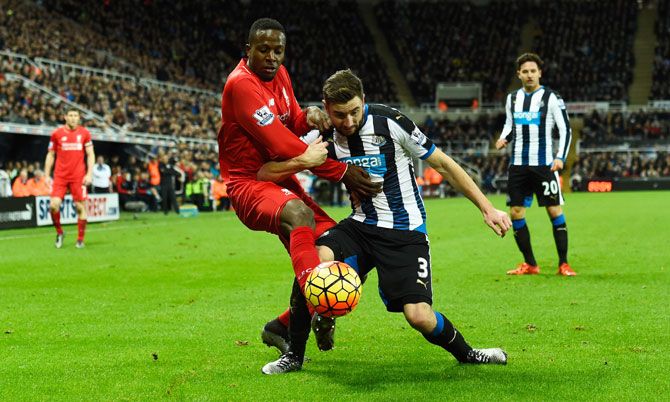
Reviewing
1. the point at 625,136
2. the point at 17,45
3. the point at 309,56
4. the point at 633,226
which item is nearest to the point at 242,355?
the point at 633,226

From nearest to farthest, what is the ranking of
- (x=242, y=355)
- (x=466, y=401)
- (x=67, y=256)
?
(x=466, y=401)
(x=242, y=355)
(x=67, y=256)

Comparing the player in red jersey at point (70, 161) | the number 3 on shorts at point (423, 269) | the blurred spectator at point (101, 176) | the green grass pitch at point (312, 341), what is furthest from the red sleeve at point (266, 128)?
the blurred spectator at point (101, 176)

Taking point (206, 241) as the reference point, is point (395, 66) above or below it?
above

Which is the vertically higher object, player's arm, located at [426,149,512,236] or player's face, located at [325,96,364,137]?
player's face, located at [325,96,364,137]

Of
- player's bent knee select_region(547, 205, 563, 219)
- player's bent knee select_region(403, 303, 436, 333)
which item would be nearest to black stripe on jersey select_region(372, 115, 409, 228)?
player's bent knee select_region(403, 303, 436, 333)

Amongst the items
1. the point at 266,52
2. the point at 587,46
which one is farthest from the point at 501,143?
the point at 587,46

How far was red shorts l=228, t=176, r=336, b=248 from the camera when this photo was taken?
18.6ft

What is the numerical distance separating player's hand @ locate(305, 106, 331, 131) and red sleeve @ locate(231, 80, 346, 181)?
274mm

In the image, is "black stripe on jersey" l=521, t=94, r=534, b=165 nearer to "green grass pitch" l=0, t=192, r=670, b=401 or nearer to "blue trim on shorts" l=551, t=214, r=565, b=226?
"blue trim on shorts" l=551, t=214, r=565, b=226

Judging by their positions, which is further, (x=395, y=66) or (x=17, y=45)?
(x=395, y=66)

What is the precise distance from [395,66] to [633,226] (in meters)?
39.7

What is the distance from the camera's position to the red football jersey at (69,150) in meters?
15.5

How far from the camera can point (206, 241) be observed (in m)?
17.0

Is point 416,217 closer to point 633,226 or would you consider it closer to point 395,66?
point 633,226
